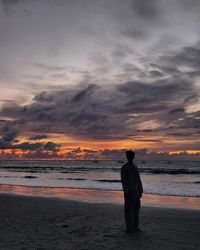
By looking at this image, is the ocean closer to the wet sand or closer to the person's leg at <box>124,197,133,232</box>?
the wet sand

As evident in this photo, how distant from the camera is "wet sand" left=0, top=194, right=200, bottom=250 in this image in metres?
7.87

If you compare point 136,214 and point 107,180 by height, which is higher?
point 136,214

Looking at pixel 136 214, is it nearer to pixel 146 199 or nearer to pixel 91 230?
pixel 91 230

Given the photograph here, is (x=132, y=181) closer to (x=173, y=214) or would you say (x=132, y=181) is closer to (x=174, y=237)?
(x=174, y=237)

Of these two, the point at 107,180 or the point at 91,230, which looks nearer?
the point at 91,230

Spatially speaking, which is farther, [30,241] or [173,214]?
[173,214]

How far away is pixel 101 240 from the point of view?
8.24 metres

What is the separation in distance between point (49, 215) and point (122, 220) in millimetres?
2739

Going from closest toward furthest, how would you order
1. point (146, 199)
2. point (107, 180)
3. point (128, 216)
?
1. point (128, 216)
2. point (146, 199)
3. point (107, 180)

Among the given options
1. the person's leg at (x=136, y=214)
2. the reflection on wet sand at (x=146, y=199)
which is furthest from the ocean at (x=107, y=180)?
the person's leg at (x=136, y=214)

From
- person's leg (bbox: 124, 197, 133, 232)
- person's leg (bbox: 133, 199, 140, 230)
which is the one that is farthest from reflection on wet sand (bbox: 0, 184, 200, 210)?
person's leg (bbox: 124, 197, 133, 232)

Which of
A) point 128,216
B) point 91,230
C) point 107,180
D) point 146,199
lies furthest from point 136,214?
point 107,180

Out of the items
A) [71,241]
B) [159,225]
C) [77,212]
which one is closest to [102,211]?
[77,212]

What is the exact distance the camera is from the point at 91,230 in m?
9.51
